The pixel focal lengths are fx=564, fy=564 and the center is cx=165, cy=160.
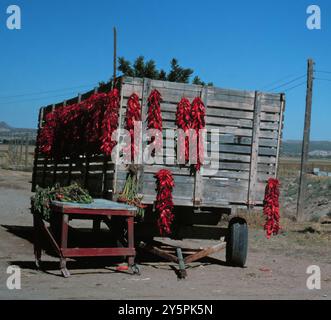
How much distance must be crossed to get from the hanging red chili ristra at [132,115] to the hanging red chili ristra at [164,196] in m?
0.62

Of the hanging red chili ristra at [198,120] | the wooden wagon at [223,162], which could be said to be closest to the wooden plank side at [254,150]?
the wooden wagon at [223,162]

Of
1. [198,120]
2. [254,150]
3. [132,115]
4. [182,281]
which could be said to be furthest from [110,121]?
→ [182,281]

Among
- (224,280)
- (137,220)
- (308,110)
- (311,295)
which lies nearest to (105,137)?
(137,220)

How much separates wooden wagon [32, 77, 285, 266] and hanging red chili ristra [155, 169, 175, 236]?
0.53 feet

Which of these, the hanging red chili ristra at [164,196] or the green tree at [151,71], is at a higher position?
the green tree at [151,71]

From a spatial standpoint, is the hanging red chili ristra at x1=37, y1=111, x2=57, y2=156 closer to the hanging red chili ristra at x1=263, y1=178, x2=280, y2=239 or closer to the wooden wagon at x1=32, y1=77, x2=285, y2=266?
the wooden wagon at x1=32, y1=77, x2=285, y2=266

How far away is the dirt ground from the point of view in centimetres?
790

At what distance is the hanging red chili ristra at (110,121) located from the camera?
9.76m

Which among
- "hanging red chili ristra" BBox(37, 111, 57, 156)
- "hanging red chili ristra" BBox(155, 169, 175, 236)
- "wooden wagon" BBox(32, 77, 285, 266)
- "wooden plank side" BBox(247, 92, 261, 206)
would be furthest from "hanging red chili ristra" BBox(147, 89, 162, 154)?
"hanging red chili ristra" BBox(37, 111, 57, 156)

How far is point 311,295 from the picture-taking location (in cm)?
848

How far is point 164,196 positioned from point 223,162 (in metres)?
1.37

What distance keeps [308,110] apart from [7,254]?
48.9 ft

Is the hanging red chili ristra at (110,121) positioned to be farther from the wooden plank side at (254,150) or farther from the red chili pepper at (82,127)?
the wooden plank side at (254,150)
